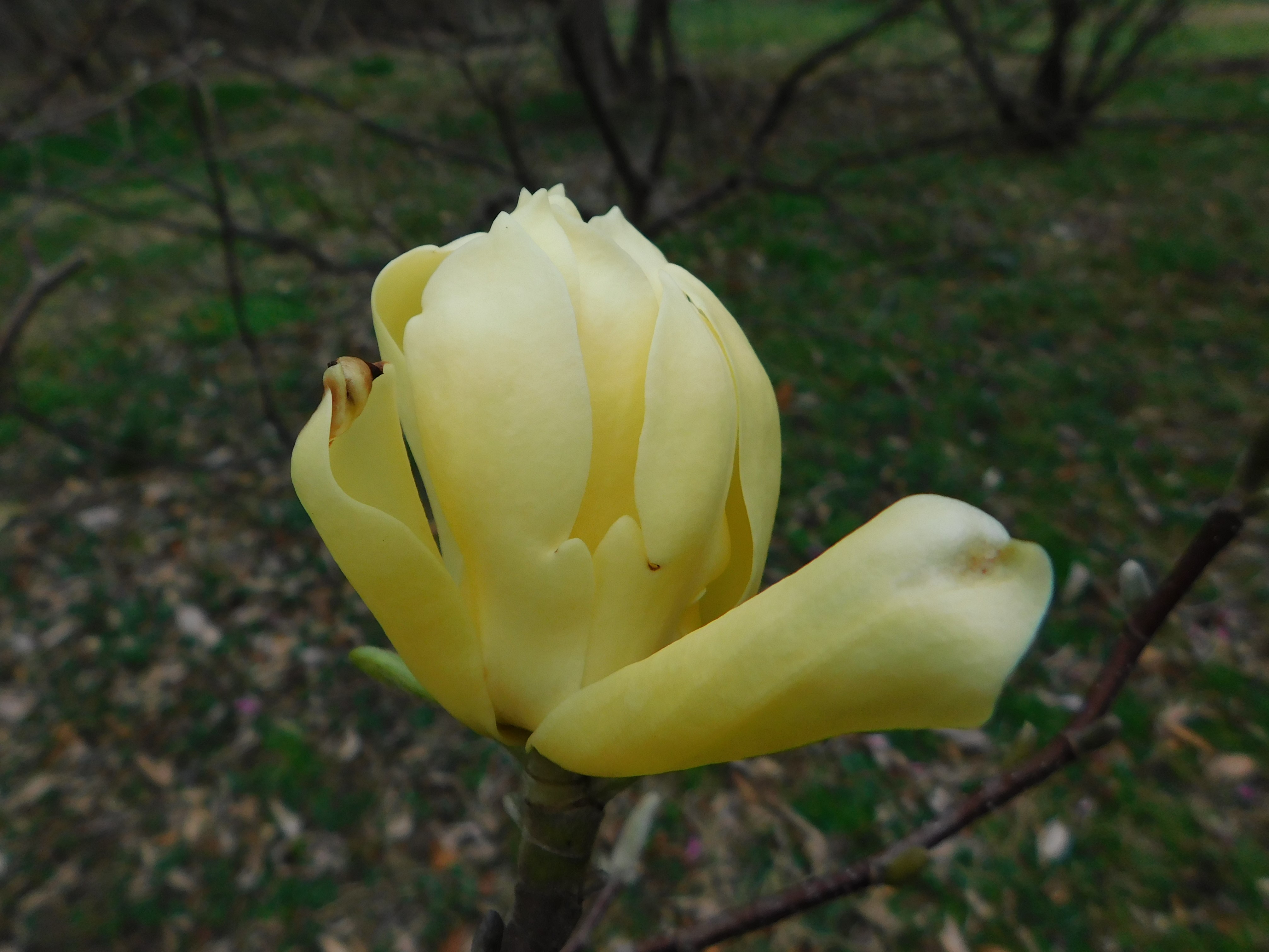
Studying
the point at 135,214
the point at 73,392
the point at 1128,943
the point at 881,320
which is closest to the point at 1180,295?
the point at 881,320

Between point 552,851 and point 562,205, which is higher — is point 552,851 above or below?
below

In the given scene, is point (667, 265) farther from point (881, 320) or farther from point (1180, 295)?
point (1180, 295)

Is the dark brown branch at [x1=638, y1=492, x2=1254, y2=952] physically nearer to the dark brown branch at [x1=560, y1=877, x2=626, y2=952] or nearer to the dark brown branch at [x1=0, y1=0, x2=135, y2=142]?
the dark brown branch at [x1=560, y1=877, x2=626, y2=952]

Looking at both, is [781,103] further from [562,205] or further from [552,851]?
[552,851]

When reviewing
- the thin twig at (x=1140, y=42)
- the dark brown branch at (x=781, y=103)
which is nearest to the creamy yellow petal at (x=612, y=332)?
the dark brown branch at (x=781, y=103)

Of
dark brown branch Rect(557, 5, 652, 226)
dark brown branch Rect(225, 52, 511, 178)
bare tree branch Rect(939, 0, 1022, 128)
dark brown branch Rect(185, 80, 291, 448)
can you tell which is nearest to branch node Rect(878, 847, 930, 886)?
dark brown branch Rect(557, 5, 652, 226)

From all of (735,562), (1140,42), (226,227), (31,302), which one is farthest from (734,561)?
(1140,42)

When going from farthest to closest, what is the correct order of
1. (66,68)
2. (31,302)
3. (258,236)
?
(258,236) < (66,68) < (31,302)
